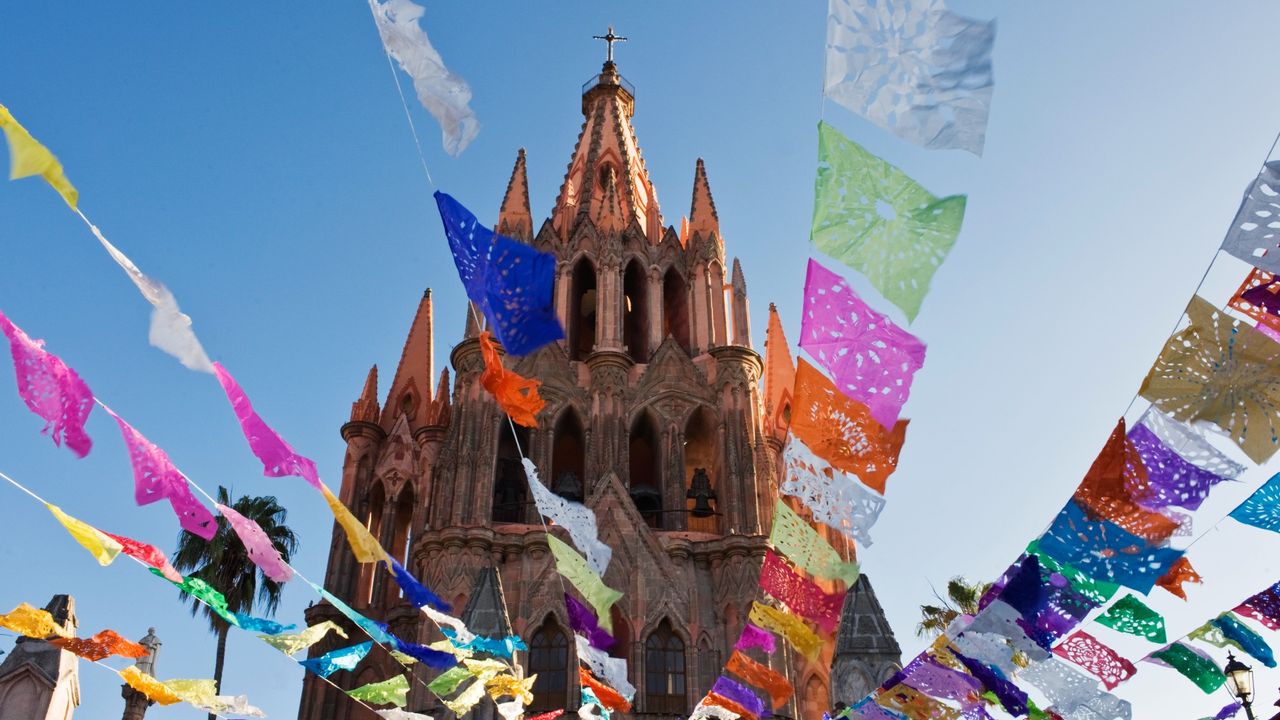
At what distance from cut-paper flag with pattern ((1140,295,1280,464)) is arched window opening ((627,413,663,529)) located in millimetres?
18217

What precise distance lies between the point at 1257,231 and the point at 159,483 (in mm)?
9755

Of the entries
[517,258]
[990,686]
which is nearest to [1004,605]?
[990,686]

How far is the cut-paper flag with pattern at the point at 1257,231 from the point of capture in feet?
25.8

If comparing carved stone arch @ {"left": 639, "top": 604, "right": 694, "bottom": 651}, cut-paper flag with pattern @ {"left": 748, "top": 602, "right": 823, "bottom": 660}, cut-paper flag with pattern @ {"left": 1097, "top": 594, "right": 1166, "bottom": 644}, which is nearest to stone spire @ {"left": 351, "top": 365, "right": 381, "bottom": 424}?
carved stone arch @ {"left": 639, "top": 604, "right": 694, "bottom": 651}

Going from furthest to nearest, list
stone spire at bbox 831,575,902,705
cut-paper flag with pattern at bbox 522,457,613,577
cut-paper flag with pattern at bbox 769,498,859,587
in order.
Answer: stone spire at bbox 831,575,902,705 → cut-paper flag with pattern at bbox 522,457,613,577 → cut-paper flag with pattern at bbox 769,498,859,587

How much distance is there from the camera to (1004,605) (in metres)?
12.3

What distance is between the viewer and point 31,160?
7.75m

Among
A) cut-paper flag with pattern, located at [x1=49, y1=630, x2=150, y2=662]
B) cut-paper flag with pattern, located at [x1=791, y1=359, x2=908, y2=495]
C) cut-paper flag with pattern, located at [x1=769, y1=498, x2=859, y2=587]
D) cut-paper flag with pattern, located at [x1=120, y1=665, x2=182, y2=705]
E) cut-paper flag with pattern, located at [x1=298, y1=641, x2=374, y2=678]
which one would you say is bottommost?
cut-paper flag with pattern, located at [x1=120, y1=665, x2=182, y2=705]

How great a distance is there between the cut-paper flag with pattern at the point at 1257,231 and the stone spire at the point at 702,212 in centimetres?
2520

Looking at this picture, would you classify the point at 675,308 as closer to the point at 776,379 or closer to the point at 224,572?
the point at 776,379

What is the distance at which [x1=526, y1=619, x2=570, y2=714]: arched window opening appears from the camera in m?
21.9

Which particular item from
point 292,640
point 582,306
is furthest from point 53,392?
point 582,306

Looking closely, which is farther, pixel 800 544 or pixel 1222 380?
pixel 800 544

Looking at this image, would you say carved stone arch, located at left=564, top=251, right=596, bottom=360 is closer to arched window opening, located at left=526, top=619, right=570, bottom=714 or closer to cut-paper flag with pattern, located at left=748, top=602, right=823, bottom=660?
arched window opening, located at left=526, top=619, right=570, bottom=714
